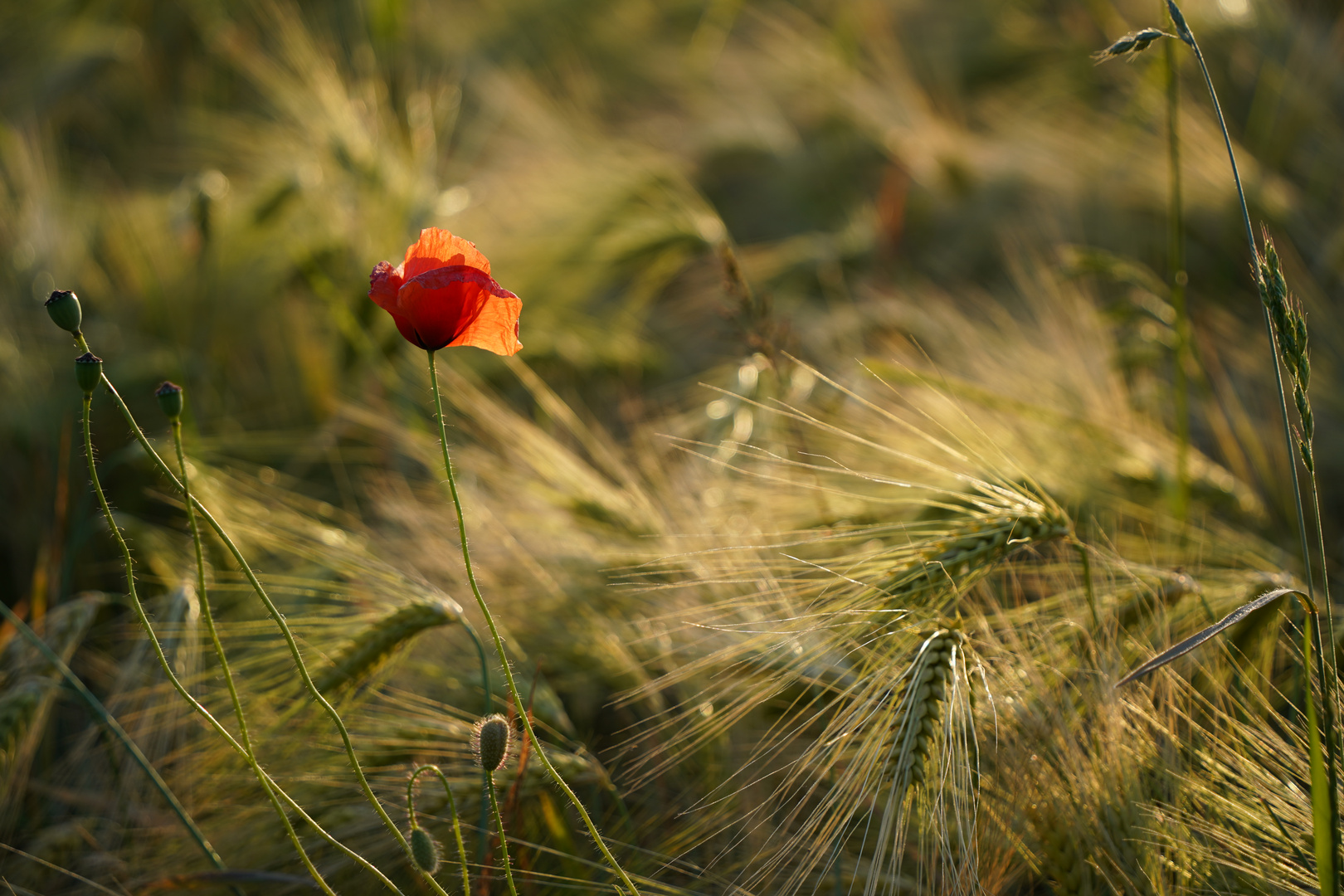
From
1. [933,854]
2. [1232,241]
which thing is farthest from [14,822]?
[1232,241]

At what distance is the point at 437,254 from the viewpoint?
0.77 m

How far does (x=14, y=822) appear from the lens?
53.6 inches

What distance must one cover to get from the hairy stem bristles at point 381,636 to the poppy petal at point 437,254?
1.48 ft

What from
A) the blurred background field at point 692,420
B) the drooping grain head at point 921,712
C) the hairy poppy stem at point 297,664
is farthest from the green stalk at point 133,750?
the drooping grain head at point 921,712

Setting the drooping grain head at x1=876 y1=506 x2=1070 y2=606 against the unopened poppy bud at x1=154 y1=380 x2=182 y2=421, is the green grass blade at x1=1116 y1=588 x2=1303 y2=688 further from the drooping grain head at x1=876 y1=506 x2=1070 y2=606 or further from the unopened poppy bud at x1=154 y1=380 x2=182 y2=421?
the unopened poppy bud at x1=154 y1=380 x2=182 y2=421

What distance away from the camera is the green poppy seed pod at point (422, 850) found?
0.74 metres

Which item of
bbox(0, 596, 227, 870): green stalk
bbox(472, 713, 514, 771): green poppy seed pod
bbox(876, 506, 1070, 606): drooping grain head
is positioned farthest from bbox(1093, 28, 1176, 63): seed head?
bbox(0, 596, 227, 870): green stalk

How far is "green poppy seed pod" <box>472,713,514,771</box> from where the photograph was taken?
2.42 feet

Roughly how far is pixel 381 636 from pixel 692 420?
886 mm

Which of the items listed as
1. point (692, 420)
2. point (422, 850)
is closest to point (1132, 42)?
point (422, 850)

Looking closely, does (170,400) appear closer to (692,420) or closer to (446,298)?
(446,298)

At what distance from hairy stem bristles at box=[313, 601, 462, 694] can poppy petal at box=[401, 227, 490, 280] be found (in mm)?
451

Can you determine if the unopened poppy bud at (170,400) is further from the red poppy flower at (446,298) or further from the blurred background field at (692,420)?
the blurred background field at (692,420)

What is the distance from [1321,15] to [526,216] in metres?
2.66
